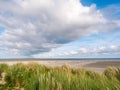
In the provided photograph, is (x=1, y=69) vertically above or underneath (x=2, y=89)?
above

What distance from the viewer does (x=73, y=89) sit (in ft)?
8.05

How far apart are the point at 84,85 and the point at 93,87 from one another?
0.48 ft

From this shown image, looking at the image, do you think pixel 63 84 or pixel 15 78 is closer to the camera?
pixel 63 84

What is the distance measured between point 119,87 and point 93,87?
0.35m

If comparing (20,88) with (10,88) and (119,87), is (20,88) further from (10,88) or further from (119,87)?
(119,87)

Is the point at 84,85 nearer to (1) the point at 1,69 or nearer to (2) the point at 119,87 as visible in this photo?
(2) the point at 119,87

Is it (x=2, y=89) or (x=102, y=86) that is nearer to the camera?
(x=102, y=86)

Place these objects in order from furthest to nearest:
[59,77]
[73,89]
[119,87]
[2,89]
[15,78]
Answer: [15,78]
[2,89]
[59,77]
[73,89]
[119,87]

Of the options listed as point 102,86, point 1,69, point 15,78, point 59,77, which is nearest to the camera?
point 102,86

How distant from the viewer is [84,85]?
2.48m

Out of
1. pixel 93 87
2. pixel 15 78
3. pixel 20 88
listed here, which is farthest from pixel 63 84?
pixel 15 78

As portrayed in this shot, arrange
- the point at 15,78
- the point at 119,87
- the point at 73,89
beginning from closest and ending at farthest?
the point at 119,87 → the point at 73,89 → the point at 15,78

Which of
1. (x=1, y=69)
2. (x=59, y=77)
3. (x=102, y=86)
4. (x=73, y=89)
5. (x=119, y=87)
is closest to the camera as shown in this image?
(x=119, y=87)

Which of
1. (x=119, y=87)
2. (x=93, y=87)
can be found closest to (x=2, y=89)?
(x=93, y=87)
